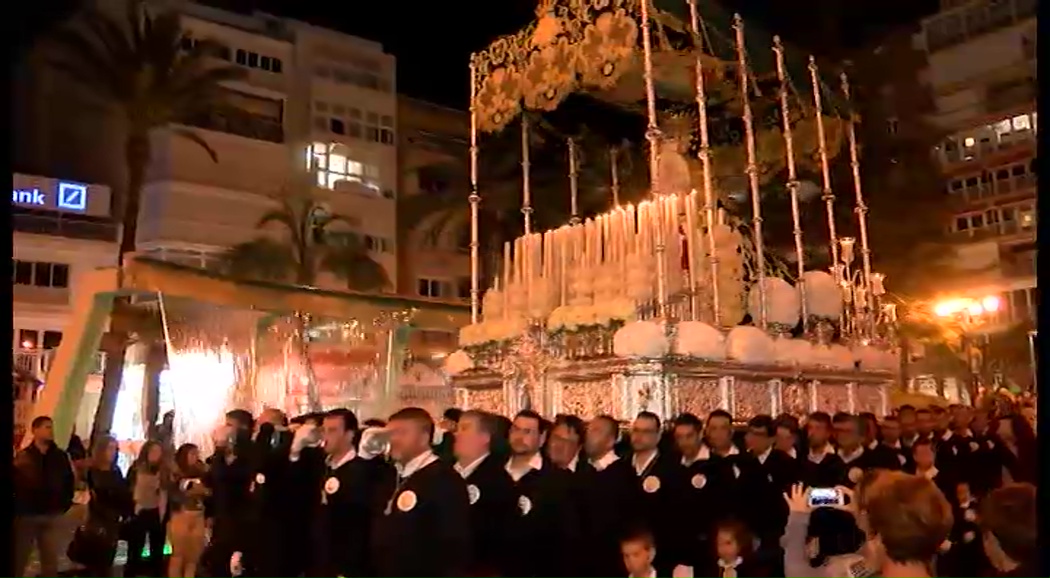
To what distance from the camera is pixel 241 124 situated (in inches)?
433

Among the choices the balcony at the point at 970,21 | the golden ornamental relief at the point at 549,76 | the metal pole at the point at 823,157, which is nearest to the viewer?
the balcony at the point at 970,21

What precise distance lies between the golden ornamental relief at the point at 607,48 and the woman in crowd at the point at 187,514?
11.1 ft

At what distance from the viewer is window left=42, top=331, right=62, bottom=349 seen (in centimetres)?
609

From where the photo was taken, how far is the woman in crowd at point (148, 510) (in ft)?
17.9

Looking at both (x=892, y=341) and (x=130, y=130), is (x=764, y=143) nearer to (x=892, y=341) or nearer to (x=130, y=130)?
(x=892, y=341)

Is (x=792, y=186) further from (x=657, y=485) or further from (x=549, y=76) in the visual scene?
(x=657, y=485)

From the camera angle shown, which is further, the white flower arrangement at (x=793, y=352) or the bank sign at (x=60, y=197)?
the bank sign at (x=60, y=197)

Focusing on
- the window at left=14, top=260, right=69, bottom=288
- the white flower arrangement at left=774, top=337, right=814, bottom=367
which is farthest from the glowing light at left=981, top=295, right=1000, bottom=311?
the window at left=14, top=260, right=69, bottom=288

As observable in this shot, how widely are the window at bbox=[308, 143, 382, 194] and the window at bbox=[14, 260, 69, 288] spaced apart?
5098 millimetres

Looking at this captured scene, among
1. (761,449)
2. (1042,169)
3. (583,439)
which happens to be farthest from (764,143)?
(1042,169)

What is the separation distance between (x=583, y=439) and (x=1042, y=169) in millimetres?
1994

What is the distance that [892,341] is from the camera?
6871mm

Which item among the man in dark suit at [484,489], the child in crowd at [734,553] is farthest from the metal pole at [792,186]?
the man in dark suit at [484,489]

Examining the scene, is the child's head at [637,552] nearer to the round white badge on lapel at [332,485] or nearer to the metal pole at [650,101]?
the round white badge on lapel at [332,485]
